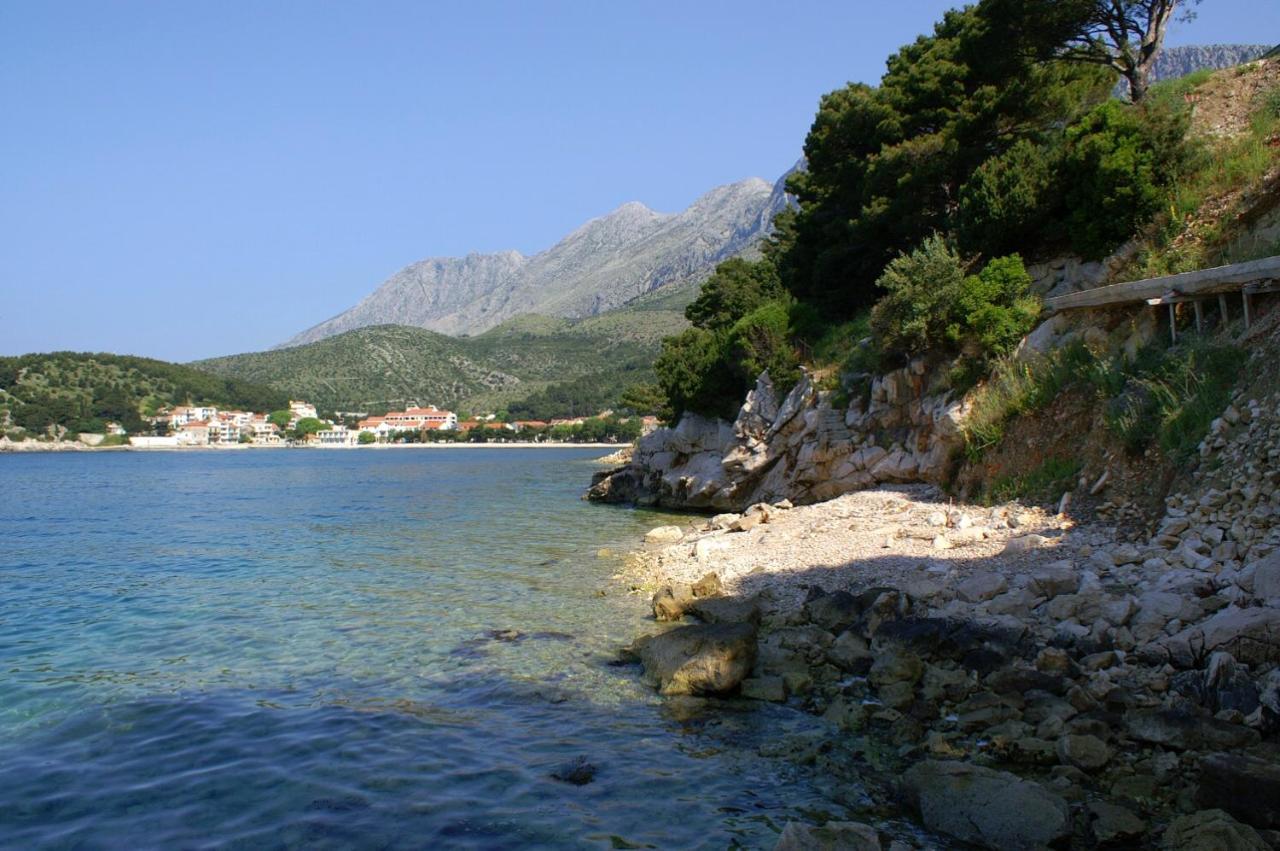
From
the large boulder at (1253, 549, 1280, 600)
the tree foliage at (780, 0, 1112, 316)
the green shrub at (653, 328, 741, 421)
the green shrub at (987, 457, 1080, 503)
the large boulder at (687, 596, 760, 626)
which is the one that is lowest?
the large boulder at (687, 596, 760, 626)

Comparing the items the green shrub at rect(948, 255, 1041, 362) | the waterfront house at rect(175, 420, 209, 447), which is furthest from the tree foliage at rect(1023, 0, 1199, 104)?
the waterfront house at rect(175, 420, 209, 447)

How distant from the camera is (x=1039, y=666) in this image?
8938 mm

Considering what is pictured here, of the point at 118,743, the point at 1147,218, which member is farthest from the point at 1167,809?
the point at 1147,218

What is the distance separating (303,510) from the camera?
38156mm

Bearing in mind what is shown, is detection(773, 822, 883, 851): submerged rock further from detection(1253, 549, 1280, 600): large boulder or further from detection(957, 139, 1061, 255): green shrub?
detection(957, 139, 1061, 255): green shrub

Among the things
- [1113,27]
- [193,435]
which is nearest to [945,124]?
[1113,27]

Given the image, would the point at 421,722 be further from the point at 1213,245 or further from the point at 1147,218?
the point at 1147,218

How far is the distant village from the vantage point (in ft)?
492

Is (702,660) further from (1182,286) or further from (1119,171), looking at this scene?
(1119,171)

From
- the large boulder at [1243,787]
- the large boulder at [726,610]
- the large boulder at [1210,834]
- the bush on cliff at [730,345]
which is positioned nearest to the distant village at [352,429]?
the bush on cliff at [730,345]

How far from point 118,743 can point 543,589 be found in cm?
878

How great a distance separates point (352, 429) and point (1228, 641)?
182243 millimetres

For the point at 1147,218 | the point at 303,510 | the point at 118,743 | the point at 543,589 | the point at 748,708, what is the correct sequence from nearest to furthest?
the point at 118,743
the point at 748,708
the point at 543,589
the point at 1147,218
the point at 303,510

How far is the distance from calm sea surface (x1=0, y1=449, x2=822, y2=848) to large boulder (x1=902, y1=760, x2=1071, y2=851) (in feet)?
3.59
